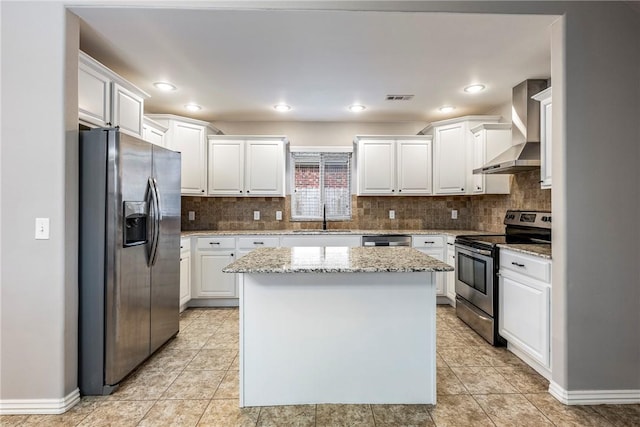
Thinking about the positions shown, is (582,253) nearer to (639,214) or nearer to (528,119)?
(639,214)

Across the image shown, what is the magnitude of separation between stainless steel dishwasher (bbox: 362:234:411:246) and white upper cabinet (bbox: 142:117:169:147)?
102 inches

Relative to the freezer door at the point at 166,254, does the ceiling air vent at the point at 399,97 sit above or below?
above

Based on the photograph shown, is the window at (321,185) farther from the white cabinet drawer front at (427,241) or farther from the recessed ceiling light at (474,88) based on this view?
the recessed ceiling light at (474,88)

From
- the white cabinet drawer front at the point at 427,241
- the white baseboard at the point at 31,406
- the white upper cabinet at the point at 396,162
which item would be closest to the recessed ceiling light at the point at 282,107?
the white upper cabinet at the point at 396,162

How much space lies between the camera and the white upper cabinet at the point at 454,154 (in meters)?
4.05

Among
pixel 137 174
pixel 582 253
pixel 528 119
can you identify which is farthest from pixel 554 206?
pixel 137 174

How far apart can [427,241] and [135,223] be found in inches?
123

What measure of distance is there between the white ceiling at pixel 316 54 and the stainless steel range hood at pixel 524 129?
0.42ft

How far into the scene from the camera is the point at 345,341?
6.49ft

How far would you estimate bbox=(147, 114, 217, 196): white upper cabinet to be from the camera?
12.9ft

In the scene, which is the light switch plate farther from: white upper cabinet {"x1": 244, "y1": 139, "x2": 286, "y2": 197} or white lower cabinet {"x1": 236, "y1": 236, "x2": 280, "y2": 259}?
white upper cabinet {"x1": 244, "y1": 139, "x2": 286, "y2": 197}

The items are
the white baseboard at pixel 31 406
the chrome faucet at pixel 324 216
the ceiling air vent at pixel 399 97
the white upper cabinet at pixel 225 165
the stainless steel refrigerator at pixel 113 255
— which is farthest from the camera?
the chrome faucet at pixel 324 216

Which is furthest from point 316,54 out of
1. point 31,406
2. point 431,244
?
point 31,406

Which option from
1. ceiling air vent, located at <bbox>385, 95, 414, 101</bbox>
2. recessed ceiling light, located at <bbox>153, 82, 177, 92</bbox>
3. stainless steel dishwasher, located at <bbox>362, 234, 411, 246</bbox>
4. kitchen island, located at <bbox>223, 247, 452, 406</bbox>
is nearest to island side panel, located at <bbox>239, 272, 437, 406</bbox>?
kitchen island, located at <bbox>223, 247, 452, 406</bbox>
